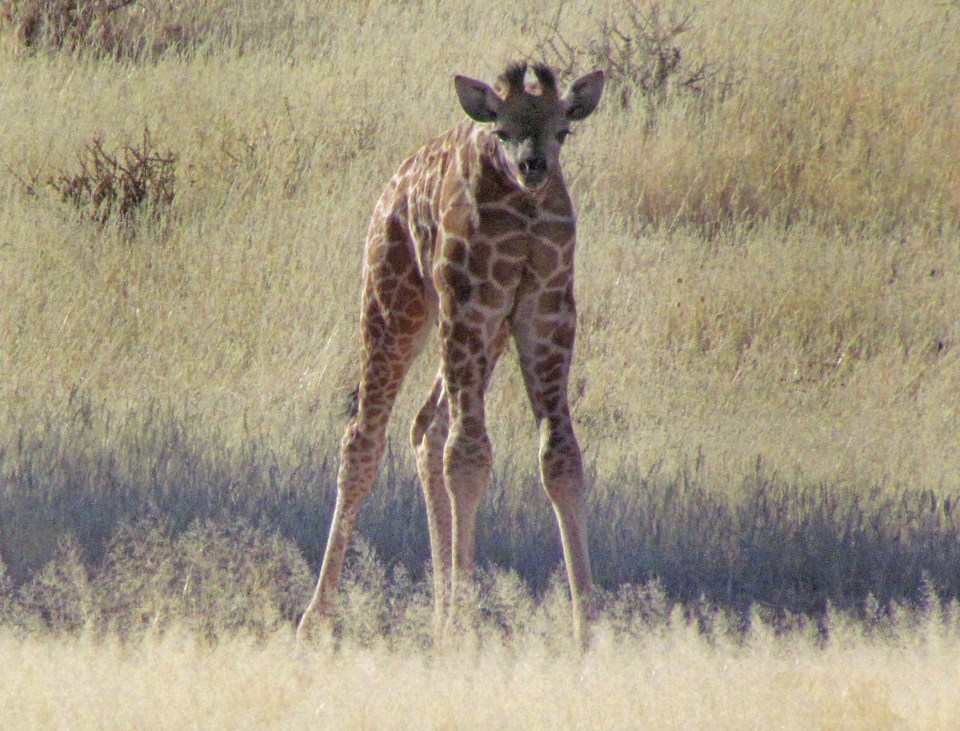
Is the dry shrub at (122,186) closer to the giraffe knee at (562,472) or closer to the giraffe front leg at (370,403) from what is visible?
the giraffe front leg at (370,403)

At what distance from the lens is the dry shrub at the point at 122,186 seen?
10.3 meters

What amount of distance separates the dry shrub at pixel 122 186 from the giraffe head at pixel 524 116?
19.8 feet

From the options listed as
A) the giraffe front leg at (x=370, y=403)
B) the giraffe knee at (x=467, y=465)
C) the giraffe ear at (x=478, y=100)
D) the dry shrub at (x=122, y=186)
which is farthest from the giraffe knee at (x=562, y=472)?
the dry shrub at (x=122, y=186)

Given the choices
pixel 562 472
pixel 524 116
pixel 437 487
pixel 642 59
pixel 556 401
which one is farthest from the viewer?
pixel 642 59

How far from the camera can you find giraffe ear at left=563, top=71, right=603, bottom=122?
4855mm

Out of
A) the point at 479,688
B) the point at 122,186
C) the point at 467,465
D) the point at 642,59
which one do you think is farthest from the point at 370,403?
the point at 642,59

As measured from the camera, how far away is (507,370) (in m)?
8.66

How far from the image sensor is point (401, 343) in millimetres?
5387

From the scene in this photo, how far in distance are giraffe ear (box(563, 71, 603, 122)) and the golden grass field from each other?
5.60ft

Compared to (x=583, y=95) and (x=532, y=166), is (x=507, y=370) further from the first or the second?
(x=532, y=166)

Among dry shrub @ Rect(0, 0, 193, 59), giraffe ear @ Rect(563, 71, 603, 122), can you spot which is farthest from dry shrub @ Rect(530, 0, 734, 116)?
giraffe ear @ Rect(563, 71, 603, 122)

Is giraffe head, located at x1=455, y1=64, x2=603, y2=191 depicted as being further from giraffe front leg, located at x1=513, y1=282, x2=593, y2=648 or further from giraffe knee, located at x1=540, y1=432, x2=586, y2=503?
giraffe knee, located at x1=540, y1=432, x2=586, y2=503

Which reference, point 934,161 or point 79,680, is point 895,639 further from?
point 934,161

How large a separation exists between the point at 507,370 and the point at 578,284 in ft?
4.01
